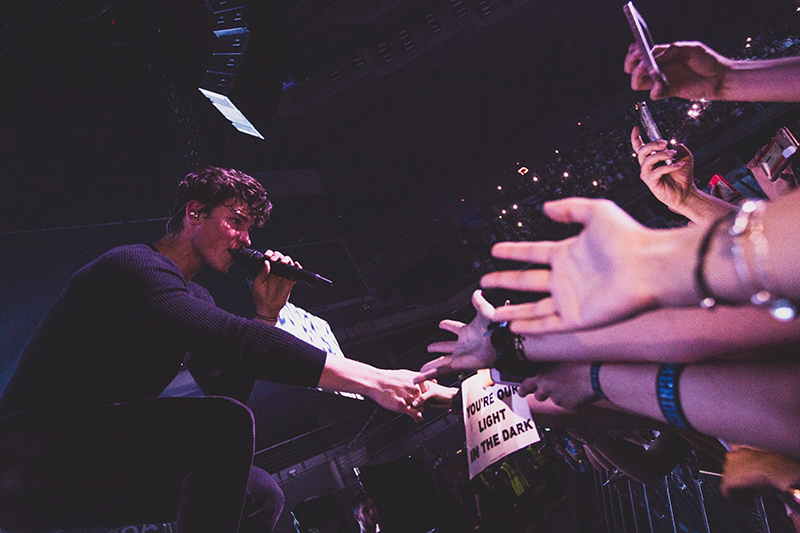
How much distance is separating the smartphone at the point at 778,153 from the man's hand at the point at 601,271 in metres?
2.41

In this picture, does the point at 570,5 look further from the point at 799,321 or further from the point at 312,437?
the point at 312,437

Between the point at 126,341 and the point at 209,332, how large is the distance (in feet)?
1.17

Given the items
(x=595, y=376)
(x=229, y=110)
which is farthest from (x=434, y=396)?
(x=229, y=110)

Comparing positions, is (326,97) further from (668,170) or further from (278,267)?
(668,170)

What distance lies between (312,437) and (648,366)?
9.45 m

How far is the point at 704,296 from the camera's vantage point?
51 centimetres

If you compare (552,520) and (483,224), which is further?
(483,224)

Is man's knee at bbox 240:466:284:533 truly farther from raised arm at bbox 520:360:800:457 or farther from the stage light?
the stage light

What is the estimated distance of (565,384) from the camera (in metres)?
1.01

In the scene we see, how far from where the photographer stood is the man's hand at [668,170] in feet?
6.16

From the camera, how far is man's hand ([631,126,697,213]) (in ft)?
6.16

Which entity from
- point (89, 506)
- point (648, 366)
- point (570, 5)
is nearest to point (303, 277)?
point (89, 506)

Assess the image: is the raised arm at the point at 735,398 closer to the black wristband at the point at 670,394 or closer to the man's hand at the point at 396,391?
the black wristband at the point at 670,394

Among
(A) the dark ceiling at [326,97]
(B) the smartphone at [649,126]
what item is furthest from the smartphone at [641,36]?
(A) the dark ceiling at [326,97]
